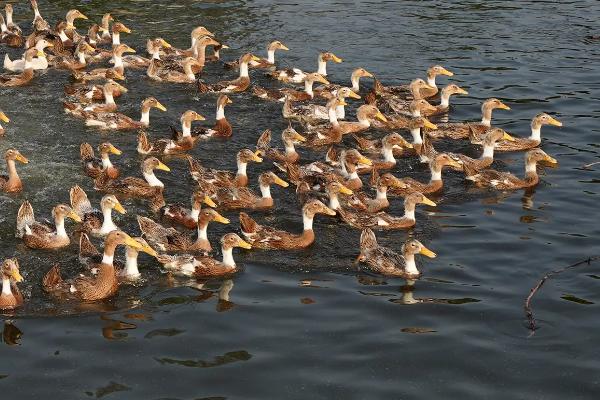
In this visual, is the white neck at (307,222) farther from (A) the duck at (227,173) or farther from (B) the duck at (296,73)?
(B) the duck at (296,73)

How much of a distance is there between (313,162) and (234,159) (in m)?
Result: 1.52

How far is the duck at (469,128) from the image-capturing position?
19.7 m

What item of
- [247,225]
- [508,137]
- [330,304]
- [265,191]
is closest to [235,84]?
[508,137]

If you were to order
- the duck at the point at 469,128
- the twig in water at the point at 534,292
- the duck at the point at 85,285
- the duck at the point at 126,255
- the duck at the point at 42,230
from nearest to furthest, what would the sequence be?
1. the twig in water at the point at 534,292
2. the duck at the point at 85,285
3. the duck at the point at 126,255
4. the duck at the point at 42,230
5. the duck at the point at 469,128

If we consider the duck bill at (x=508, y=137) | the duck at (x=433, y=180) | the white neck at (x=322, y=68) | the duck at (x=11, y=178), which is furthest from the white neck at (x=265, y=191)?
the white neck at (x=322, y=68)

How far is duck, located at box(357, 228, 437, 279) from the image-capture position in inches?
553

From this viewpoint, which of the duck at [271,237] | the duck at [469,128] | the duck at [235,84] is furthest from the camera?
the duck at [235,84]

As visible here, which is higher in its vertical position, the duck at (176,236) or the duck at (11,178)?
the duck at (11,178)

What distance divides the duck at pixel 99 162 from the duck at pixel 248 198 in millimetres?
2095

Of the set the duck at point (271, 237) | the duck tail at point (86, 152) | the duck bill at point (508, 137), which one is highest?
the duck tail at point (86, 152)

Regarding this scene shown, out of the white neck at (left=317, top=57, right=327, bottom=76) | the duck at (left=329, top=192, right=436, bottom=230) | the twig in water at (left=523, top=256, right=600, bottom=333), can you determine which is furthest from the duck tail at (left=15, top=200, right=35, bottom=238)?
the white neck at (left=317, top=57, right=327, bottom=76)

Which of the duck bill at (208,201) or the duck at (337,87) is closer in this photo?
the duck bill at (208,201)

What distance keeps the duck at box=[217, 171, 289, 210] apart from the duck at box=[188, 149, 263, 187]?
1.72 feet

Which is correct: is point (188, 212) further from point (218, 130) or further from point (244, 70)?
point (244, 70)
